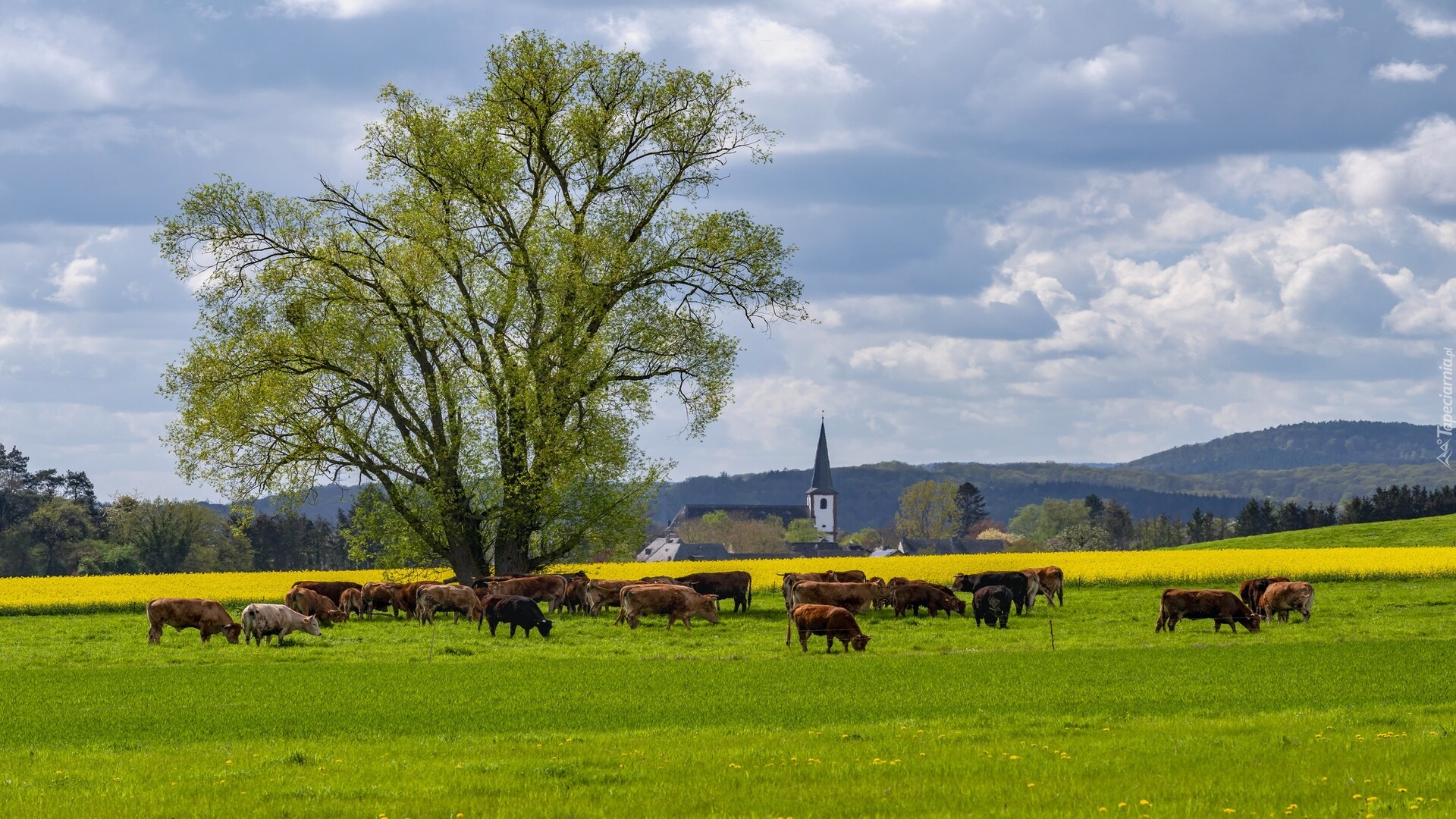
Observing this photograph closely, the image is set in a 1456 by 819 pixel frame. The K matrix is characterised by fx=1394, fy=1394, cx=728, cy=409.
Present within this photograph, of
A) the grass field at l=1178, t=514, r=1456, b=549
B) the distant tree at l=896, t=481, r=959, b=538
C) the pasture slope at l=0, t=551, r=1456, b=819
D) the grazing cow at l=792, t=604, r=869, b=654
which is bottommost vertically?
the pasture slope at l=0, t=551, r=1456, b=819

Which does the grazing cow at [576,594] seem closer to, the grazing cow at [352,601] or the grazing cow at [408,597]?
the grazing cow at [408,597]

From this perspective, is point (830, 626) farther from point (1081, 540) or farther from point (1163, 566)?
point (1081, 540)

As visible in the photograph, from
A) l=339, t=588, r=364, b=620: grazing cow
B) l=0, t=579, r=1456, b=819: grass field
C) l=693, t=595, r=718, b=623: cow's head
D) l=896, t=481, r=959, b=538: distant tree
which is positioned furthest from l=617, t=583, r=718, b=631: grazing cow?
l=896, t=481, r=959, b=538: distant tree

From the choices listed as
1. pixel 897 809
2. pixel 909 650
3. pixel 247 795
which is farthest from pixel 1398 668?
pixel 247 795

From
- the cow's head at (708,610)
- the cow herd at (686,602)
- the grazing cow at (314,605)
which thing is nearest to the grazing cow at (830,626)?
the cow herd at (686,602)

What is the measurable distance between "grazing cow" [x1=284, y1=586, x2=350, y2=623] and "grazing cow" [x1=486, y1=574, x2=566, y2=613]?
5.04 meters

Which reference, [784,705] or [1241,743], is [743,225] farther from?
[1241,743]

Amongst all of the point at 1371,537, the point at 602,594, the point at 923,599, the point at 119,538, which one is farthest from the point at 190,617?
the point at 119,538

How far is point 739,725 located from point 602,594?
81.6 feet

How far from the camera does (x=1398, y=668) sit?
2573 centimetres

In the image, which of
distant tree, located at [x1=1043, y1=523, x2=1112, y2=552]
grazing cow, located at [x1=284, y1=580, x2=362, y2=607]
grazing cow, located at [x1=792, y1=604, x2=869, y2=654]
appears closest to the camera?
grazing cow, located at [x1=792, y1=604, x2=869, y2=654]

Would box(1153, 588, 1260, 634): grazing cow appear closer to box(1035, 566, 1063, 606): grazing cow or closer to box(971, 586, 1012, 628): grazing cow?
box(971, 586, 1012, 628): grazing cow

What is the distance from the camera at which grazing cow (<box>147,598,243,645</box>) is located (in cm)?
3541

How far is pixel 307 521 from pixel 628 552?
289 ft
